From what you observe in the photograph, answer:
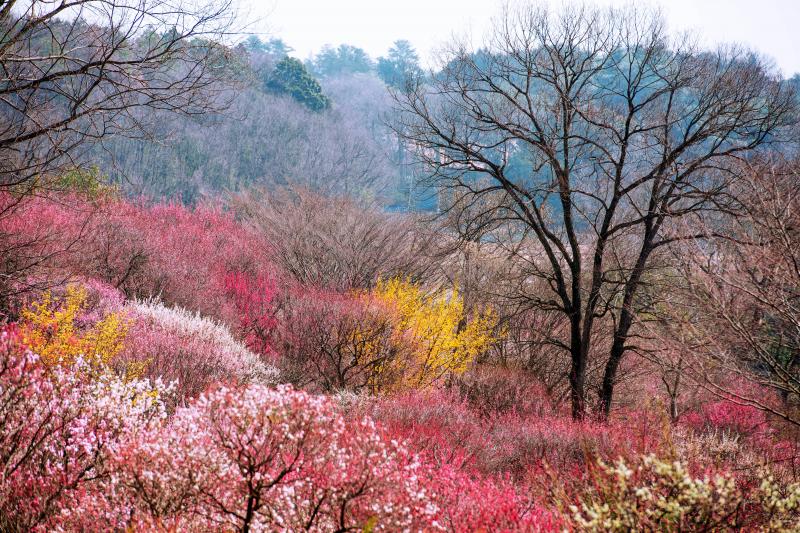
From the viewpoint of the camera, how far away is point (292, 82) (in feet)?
169

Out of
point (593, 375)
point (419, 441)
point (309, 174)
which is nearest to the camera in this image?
point (419, 441)

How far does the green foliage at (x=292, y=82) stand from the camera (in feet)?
169

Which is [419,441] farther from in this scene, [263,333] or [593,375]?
[593,375]

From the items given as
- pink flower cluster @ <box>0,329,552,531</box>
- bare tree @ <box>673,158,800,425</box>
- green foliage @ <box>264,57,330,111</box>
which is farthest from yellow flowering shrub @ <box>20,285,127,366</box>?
green foliage @ <box>264,57,330,111</box>

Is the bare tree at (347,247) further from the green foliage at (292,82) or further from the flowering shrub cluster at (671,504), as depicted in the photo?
the green foliage at (292,82)

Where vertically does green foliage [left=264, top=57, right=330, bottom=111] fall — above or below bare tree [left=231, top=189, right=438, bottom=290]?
above

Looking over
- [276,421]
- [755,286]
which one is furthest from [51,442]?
[755,286]

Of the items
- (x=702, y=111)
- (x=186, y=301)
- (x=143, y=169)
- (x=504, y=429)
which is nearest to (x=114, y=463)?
(x=504, y=429)

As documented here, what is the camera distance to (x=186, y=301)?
43.1 ft

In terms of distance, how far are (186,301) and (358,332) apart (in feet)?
15.0

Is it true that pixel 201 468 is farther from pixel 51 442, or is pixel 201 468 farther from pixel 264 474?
pixel 51 442

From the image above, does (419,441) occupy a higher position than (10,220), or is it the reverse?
(10,220)

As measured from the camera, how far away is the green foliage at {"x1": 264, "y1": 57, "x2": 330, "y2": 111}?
51.4m

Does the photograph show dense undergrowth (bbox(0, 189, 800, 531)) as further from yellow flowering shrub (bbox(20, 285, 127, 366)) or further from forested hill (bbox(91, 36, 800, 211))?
forested hill (bbox(91, 36, 800, 211))
